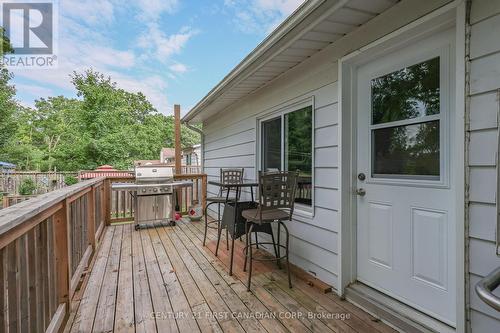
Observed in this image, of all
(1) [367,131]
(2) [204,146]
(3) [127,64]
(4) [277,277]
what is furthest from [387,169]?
(3) [127,64]

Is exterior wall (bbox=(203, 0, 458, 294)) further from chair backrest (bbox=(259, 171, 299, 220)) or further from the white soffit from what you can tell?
chair backrest (bbox=(259, 171, 299, 220))

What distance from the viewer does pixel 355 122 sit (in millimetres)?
2307

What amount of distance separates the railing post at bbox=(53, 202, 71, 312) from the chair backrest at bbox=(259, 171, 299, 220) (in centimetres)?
157

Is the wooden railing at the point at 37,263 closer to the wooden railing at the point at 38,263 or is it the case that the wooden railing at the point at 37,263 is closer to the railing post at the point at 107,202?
the wooden railing at the point at 38,263

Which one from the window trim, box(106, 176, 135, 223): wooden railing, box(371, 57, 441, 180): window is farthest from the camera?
box(106, 176, 135, 223): wooden railing

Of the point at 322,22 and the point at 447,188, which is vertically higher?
the point at 322,22

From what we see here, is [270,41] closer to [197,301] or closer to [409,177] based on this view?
[409,177]

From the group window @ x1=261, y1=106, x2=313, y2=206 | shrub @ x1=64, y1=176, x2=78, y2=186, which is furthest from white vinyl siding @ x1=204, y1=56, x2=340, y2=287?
shrub @ x1=64, y1=176, x2=78, y2=186

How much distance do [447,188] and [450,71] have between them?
735 mm

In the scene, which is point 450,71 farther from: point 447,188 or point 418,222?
point 418,222

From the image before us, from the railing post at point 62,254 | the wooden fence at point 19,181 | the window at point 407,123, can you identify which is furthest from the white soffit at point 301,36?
the wooden fence at point 19,181

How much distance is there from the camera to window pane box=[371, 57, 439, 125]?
176cm

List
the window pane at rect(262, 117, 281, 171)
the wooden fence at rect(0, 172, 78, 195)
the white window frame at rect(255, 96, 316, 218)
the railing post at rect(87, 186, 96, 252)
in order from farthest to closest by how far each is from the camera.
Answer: the wooden fence at rect(0, 172, 78, 195), the window pane at rect(262, 117, 281, 171), the railing post at rect(87, 186, 96, 252), the white window frame at rect(255, 96, 316, 218)

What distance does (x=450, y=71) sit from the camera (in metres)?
1.62
